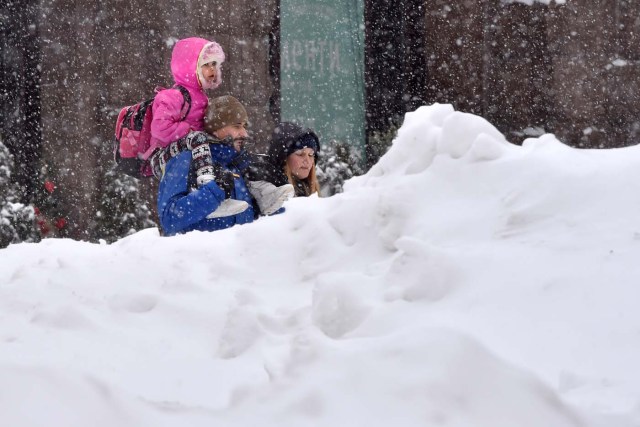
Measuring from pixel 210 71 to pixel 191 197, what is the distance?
0.96 meters

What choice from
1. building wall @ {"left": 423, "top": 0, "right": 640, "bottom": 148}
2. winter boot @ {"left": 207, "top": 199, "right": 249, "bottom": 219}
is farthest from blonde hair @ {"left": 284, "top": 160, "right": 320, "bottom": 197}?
building wall @ {"left": 423, "top": 0, "right": 640, "bottom": 148}

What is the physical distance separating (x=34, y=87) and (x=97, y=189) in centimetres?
131

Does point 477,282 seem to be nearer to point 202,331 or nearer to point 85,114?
point 202,331

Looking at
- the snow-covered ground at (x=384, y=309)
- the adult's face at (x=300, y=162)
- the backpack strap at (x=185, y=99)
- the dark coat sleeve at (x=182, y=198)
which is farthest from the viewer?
the adult's face at (x=300, y=162)

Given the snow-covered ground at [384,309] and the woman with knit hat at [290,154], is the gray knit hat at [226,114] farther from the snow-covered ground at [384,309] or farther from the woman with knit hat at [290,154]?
the snow-covered ground at [384,309]

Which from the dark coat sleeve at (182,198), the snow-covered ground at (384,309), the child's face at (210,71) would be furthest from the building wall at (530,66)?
the snow-covered ground at (384,309)

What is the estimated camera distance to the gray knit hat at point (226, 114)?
5266 millimetres

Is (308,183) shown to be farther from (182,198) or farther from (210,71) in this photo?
(182,198)

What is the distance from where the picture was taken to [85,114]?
34.5 ft

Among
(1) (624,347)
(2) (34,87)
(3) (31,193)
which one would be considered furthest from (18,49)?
(1) (624,347)

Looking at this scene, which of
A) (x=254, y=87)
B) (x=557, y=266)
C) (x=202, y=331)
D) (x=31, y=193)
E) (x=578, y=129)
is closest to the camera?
(x=557, y=266)

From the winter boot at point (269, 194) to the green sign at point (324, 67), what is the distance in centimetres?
577

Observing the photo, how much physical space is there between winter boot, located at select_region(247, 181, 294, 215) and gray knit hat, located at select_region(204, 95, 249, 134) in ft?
1.16

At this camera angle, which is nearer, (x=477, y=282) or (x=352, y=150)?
(x=477, y=282)
